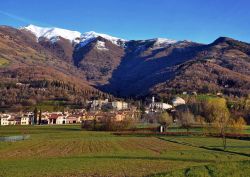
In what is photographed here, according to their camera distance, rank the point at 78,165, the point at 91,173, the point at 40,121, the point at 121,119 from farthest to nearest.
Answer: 1. the point at 40,121
2. the point at 121,119
3. the point at 78,165
4. the point at 91,173

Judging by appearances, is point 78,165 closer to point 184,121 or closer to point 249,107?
point 184,121

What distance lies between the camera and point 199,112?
190000 mm

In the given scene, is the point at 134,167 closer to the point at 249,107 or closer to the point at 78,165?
the point at 78,165

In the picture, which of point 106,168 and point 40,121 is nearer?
point 106,168

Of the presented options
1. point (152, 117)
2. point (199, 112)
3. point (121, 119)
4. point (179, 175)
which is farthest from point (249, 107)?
point (179, 175)

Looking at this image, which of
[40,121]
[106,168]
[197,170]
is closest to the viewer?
[197,170]

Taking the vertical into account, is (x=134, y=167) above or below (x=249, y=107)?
below

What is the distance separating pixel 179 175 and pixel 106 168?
44.3 feet

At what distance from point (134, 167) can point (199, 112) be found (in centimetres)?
15666

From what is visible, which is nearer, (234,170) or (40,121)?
(234,170)

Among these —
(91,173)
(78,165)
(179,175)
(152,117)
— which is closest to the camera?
(179,175)

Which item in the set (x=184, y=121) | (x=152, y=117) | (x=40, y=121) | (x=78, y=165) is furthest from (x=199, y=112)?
(x=78, y=165)

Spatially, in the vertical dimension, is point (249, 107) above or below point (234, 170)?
above

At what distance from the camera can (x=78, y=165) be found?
39188mm
